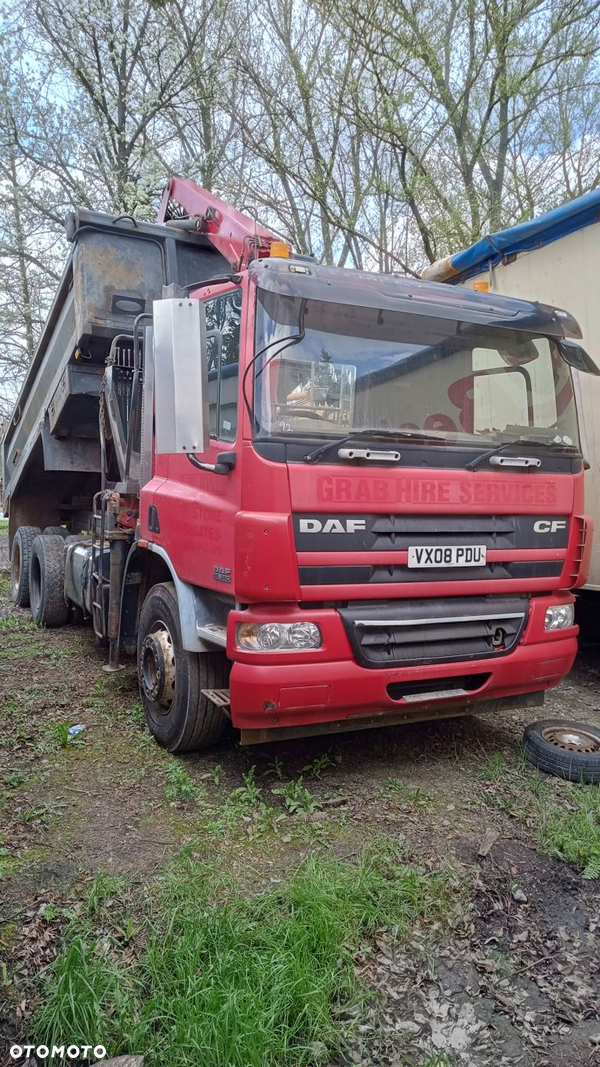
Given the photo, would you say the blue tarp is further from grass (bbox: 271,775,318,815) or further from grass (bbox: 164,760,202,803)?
grass (bbox: 164,760,202,803)

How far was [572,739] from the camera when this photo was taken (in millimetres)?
4008

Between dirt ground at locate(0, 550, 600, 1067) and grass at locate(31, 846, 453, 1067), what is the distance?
11cm

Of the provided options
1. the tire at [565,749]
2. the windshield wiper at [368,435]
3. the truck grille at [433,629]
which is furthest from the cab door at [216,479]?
the tire at [565,749]

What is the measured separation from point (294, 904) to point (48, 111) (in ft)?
50.2

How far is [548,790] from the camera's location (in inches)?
142

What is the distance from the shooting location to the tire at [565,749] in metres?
3.70

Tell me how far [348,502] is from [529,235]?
11.1 ft

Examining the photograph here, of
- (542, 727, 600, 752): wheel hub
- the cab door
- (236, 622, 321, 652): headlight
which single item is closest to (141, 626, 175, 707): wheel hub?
the cab door

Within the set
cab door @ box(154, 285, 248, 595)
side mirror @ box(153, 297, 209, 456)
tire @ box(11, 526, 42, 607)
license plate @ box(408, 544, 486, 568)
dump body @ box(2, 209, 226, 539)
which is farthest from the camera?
tire @ box(11, 526, 42, 607)

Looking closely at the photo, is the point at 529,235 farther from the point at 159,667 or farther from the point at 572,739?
the point at 159,667

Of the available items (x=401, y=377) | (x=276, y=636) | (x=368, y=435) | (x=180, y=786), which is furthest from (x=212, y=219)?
(x=180, y=786)

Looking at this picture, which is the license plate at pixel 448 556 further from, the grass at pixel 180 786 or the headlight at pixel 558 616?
the grass at pixel 180 786

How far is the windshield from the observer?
3.24m

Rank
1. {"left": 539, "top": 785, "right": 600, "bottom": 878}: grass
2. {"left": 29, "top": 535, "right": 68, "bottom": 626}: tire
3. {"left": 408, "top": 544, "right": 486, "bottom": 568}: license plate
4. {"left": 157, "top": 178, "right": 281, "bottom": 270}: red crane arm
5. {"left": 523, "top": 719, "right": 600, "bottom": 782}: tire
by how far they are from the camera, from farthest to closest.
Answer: {"left": 29, "top": 535, "right": 68, "bottom": 626}: tire
{"left": 157, "top": 178, "right": 281, "bottom": 270}: red crane arm
{"left": 523, "top": 719, "right": 600, "bottom": 782}: tire
{"left": 408, "top": 544, "right": 486, "bottom": 568}: license plate
{"left": 539, "top": 785, "right": 600, "bottom": 878}: grass
